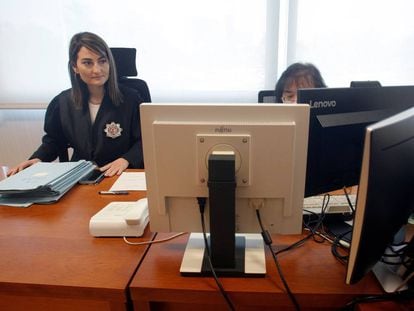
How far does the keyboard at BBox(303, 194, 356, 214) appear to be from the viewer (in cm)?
97

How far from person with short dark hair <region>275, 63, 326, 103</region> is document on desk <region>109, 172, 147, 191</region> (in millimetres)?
847

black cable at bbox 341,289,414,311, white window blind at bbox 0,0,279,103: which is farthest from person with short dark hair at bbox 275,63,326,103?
black cable at bbox 341,289,414,311

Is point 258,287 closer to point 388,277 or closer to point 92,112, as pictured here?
point 388,277

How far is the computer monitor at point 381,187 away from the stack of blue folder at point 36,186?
39.5 inches

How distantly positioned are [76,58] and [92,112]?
0.34 metres

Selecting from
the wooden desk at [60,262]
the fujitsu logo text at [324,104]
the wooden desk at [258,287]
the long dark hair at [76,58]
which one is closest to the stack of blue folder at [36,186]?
the wooden desk at [60,262]

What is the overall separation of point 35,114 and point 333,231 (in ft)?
8.83

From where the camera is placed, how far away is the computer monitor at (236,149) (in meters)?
0.70

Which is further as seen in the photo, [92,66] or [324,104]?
[92,66]

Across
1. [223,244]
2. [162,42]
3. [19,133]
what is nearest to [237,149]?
[223,244]

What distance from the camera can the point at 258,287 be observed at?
2.27 feet

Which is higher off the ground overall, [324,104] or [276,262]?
[324,104]

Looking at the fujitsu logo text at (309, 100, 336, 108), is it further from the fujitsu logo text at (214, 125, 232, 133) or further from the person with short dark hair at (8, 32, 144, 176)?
the person with short dark hair at (8, 32, 144, 176)

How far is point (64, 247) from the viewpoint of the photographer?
2.80ft
